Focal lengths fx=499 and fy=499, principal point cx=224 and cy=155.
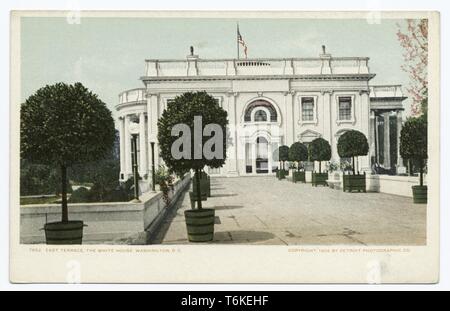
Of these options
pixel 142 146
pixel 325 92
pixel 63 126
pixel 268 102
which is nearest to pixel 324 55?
Answer: pixel 325 92

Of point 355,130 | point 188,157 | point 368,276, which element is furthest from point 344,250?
point 355,130

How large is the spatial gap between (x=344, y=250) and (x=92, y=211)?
4.66m

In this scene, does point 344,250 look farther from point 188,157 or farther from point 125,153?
point 125,153

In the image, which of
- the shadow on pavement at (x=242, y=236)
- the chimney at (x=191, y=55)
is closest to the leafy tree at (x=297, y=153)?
the chimney at (x=191, y=55)

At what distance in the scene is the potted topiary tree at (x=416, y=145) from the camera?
1052 cm

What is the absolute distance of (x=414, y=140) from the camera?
1138 centimetres

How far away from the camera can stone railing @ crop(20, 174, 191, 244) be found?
8914 millimetres

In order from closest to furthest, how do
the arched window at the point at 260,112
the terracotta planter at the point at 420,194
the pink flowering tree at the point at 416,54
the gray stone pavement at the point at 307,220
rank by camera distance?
the gray stone pavement at the point at 307,220
the pink flowering tree at the point at 416,54
the terracotta planter at the point at 420,194
the arched window at the point at 260,112

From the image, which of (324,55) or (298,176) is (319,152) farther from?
(324,55)

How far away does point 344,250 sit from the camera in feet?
30.3

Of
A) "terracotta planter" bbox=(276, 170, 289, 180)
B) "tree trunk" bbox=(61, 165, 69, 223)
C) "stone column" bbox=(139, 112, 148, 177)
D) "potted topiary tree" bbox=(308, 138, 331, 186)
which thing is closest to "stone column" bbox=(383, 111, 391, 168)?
"potted topiary tree" bbox=(308, 138, 331, 186)

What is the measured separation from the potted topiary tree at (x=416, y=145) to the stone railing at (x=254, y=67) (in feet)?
5.41

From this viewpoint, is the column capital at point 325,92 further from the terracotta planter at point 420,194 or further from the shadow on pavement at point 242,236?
the shadow on pavement at point 242,236

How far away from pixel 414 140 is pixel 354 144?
8.09 ft
